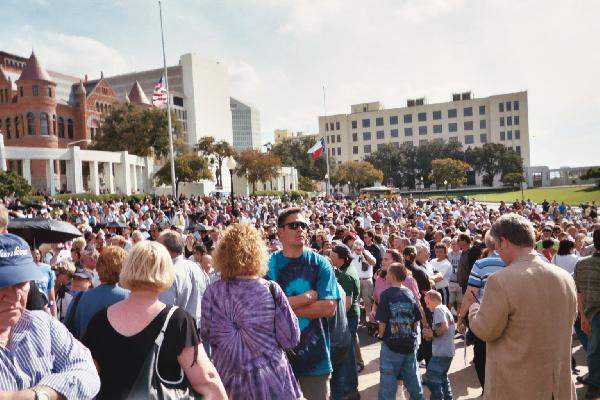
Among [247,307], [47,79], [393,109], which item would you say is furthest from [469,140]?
[247,307]

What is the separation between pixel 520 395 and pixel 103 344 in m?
2.65

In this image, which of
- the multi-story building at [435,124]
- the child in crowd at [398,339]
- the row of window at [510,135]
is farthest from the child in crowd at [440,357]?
the row of window at [510,135]

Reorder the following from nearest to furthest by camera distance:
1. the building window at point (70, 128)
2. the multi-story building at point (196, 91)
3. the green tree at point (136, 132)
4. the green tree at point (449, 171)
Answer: the green tree at point (136, 132) < the building window at point (70, 128) < the green tree at point (449, 171) < the multi-story building at point (196, 91)

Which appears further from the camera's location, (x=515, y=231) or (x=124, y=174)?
(x=124, y=174)

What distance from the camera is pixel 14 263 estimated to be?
2014mm

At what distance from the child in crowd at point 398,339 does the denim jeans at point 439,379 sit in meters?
0.30

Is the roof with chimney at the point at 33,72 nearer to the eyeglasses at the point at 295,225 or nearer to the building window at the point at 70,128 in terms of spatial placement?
the building window at the point at 70,128

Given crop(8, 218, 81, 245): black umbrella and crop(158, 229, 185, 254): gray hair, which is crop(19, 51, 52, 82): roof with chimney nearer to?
crop(8, 218, 81, 245): black umbrella

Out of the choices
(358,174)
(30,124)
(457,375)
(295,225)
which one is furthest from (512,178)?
(295,225)

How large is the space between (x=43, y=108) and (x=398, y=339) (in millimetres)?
66290

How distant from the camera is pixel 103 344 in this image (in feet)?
7.98

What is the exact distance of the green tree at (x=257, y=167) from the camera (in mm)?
67375

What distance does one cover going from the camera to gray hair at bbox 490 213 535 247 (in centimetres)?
345

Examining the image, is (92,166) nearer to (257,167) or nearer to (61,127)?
(61,127)
